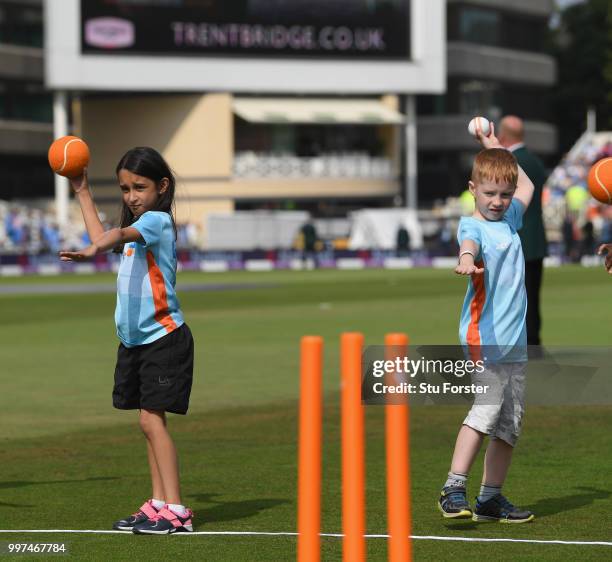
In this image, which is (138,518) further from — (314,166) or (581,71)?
(581,71)

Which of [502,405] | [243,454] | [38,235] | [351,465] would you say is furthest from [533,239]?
[38,235]

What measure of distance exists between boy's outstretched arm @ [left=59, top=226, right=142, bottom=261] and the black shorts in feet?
1.83

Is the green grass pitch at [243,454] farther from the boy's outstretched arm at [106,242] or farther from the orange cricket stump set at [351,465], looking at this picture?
the orange cricket stump set at [351,465]

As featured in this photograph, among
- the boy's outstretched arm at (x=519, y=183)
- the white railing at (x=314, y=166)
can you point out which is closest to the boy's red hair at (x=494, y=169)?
the boy's outstretched arm at (x=519, y=183)

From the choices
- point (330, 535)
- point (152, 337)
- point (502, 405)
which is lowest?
point (330, 535)

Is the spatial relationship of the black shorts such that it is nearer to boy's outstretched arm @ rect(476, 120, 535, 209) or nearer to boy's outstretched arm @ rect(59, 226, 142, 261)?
boy's outstretched arm @ rect(59, 226, 142, 261)

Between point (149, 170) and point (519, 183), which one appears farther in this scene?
point (519, 183)

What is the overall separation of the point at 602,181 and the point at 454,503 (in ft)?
5.52

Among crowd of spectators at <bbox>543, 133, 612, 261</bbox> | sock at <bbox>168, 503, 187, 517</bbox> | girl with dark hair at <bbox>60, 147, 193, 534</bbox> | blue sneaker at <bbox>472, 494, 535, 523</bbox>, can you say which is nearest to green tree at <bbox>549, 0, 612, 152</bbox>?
crowd of spectators at <bbox>543, 133, 612, 261</bbox>

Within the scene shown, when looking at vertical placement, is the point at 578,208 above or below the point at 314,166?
below

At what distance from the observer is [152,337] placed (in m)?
7.85

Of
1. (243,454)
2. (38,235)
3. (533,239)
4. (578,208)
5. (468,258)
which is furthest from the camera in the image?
(578,208)

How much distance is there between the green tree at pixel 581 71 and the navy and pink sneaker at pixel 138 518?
102245 millimetres

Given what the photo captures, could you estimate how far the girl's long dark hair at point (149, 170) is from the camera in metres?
7.86
